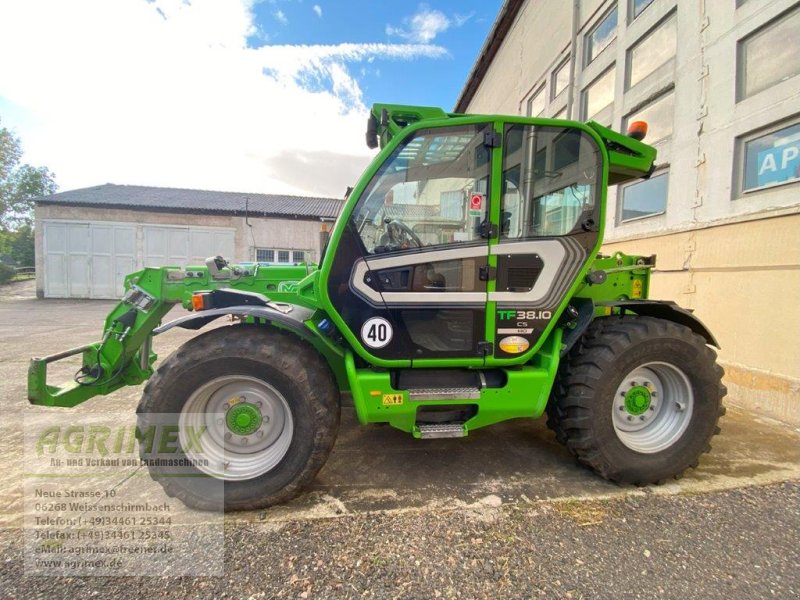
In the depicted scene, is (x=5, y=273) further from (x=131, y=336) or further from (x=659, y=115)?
(x=659, y=115)

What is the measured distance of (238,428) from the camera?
2.37m

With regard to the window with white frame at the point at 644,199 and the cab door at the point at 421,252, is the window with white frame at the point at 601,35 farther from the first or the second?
the cab door at the point at 421,252

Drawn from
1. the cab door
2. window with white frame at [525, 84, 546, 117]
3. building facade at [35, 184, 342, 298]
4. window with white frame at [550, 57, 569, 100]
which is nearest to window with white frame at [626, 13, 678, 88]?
window with white frame at [550, 57, 569, 100]

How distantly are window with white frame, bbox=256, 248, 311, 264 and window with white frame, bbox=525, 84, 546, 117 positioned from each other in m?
11.4

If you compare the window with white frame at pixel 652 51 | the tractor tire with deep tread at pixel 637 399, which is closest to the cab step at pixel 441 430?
the tractor tire with deep tread at pixel 637 399

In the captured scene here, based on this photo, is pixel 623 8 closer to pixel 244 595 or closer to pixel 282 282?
pixel 282 282

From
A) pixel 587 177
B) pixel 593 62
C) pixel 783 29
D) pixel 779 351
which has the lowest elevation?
pixel 779 351

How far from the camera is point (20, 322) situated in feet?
32.1

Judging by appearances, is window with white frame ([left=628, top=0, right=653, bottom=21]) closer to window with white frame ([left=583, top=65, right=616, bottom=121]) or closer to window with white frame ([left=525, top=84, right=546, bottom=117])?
window with white frame ([left=583, top=65, right=616, bottom=121])

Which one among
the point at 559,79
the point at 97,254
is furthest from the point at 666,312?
the point at 97,254

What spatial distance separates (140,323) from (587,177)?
3670mm

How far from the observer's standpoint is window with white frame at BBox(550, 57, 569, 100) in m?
8.41

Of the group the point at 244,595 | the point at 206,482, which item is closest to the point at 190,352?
the point at 206,482

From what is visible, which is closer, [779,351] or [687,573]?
[687,573]
